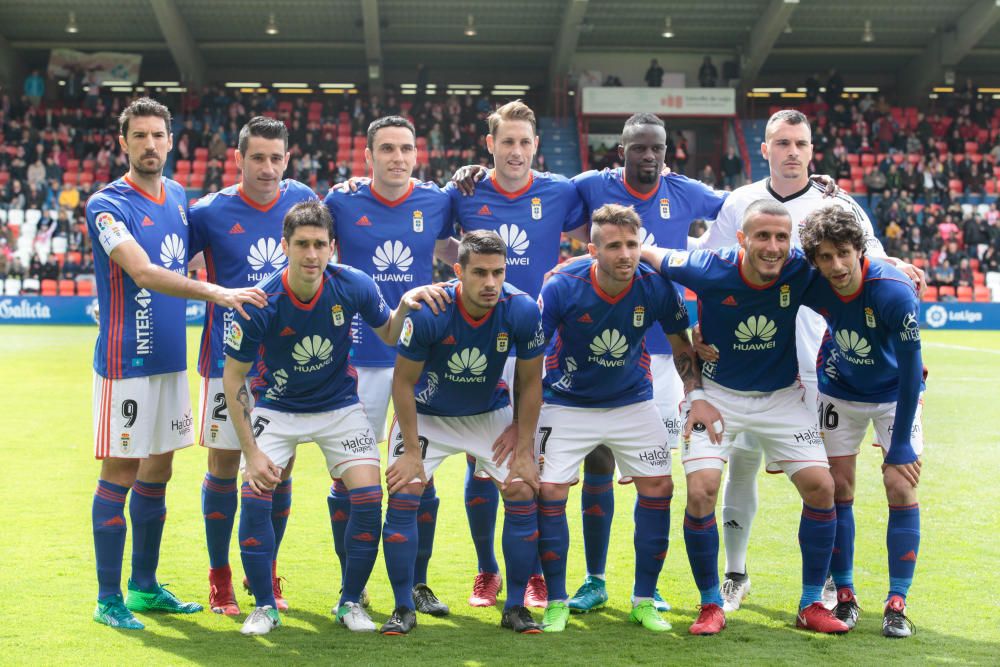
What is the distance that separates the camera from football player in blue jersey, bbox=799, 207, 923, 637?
16.0ft

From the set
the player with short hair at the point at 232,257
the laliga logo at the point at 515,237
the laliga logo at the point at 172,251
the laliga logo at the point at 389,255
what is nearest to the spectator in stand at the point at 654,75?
the laliga logo at the point at 515,237

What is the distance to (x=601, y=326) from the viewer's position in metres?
5.22

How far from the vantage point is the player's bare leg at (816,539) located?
16.4ft

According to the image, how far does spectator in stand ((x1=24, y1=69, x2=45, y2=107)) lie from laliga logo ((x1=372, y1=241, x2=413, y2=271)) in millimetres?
31877

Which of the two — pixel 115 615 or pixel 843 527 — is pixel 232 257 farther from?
pixel 843 527

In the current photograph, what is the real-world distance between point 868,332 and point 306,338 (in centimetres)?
266

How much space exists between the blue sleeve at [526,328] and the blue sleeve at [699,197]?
162cm

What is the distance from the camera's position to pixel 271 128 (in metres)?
5.61

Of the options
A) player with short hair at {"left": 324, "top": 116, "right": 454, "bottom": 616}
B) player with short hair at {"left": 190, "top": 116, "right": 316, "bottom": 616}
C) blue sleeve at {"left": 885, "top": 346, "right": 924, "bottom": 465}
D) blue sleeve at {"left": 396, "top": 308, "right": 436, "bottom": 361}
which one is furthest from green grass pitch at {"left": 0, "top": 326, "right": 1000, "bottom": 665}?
blue sleeve at {"left": 396, "top": 308, "right": 436, "bottom": 361}

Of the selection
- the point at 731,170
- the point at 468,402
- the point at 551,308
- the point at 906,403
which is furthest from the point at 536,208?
the point at 731,170

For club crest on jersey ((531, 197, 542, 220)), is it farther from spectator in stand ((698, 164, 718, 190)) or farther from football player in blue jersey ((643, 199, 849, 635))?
spectator in stand ((698, 164, 718, 190))

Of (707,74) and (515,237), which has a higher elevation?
(707,74)

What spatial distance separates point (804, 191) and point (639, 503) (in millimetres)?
2083

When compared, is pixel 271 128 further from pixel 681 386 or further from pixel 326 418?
pixel 681 386
